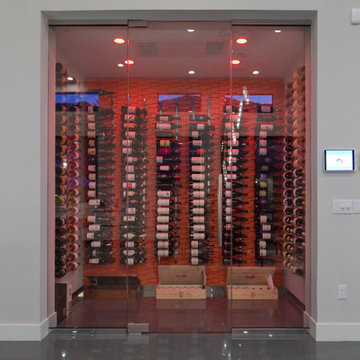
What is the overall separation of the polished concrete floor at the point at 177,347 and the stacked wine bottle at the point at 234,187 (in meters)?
0.91

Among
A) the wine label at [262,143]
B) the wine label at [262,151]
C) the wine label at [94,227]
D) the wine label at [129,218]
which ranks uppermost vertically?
the wine label at [262,143]

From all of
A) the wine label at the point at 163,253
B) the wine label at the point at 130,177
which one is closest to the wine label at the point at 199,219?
the wine label at the point at 163,253

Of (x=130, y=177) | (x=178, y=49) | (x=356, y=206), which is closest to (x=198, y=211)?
(x=130, y=177)

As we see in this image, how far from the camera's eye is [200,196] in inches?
152

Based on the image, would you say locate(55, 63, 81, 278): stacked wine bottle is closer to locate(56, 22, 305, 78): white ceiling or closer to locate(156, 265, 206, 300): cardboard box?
locate(56, 22, 305, 78): white ceiling

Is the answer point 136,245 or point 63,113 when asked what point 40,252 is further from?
point 63,113

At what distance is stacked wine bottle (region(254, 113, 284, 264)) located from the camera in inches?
145

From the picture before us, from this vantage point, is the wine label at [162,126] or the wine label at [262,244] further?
the wine label at [162,126]

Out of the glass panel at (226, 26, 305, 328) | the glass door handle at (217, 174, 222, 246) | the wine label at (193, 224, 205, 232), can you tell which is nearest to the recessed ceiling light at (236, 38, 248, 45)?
the glass panel at (226, 26, 305, 328)

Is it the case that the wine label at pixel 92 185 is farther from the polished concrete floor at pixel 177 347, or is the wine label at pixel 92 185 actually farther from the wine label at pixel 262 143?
the wine label at pixel 262 143

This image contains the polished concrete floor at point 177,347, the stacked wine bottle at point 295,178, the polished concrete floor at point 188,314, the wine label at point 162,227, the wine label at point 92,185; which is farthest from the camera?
the wine label at point 162,227

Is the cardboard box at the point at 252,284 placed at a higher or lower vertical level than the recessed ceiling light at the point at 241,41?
lower

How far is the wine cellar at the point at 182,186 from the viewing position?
3.45 m

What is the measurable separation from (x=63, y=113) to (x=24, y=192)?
900mm
